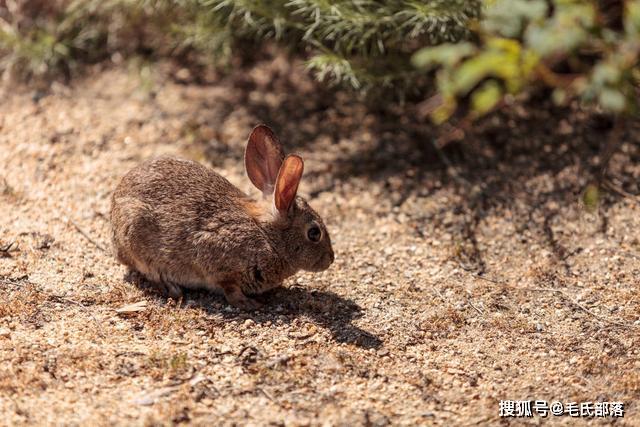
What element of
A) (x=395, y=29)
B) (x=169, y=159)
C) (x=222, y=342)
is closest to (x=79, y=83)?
(x=169, y=159)

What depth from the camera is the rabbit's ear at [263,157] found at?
5.42 meters

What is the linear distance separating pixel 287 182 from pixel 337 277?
90 centimetres

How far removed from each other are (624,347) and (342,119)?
11.7 ft

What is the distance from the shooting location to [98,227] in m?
6.10

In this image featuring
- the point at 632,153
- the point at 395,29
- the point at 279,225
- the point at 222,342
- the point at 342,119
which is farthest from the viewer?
the point at 342,119

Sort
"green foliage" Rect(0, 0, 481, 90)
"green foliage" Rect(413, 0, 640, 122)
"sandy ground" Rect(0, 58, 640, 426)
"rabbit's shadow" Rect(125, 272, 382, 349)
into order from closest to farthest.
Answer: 1. "green foliage" Rect(413, 0, 640, 122)
2. "sandy ground" Rect(0, 58, 640, 426)
3. "rabbit's shadow" Rect(125, 272, 382, 349)
4. "green foliage" Rect(0, 0, 481, 90)

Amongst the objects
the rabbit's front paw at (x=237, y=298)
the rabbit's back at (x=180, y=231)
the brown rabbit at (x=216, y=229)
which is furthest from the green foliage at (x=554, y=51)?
the rabbit's front paw at (x=237, y=298)

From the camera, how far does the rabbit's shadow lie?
16.5 ft

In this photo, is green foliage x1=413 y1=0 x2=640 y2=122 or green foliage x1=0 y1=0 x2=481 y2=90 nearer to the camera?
green foliage x1=413 y1=0 x2=640 y2=122

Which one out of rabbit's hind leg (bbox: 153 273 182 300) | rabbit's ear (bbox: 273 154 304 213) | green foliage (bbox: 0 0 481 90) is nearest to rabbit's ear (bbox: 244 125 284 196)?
rabbit's ear (bbox: 273 154 304 213)

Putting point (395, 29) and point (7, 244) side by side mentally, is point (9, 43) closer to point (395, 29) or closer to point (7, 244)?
point (7, 244)

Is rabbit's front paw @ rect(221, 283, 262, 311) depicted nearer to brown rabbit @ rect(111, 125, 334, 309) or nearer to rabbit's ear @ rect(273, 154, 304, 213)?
brown rabbit @ rect(111, 125, 334, 309)

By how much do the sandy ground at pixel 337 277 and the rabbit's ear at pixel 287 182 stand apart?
0.64 m

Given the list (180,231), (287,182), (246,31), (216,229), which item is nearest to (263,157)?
(287,182)
